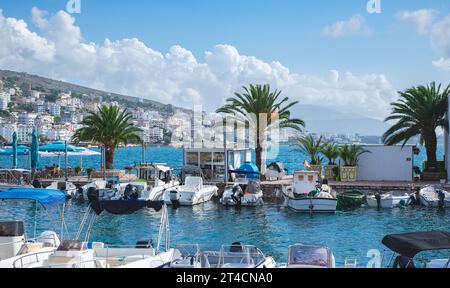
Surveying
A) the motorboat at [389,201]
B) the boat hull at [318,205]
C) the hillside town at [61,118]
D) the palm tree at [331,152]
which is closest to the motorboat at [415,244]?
the hillside town at [61,118]

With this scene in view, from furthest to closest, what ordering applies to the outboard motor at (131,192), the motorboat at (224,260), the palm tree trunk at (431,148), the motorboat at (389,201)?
1. the palm tree trunk at (431,148)
2. the outboard motor at (131,192)
3. the motorboat at (389,201)
4. the motorboat at (224,260)

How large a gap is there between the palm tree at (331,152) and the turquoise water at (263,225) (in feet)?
22.7

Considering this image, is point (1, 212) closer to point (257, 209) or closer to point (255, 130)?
point (257, 209)

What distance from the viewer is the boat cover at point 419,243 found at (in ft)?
29.1

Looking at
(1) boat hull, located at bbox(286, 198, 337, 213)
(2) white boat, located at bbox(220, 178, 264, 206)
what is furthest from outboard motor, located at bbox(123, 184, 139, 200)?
(1) boat hull, located at bbox(286, 198, 337, 213)

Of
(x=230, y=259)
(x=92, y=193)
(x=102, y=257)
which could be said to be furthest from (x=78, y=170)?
(x=230, y=259)

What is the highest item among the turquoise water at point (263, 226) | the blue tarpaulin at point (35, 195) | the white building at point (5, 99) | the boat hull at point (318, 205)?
the white building at point (5, 99)

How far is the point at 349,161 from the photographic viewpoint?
34750mm

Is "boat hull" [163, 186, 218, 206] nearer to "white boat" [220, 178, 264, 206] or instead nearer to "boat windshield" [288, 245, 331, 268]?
"white boat" [220, 178, 264, 206]

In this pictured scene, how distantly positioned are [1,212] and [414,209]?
21891 millimetres

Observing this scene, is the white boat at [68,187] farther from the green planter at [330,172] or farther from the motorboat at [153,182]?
the green planter at [330,172]

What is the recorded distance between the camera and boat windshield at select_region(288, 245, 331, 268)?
10070mm
